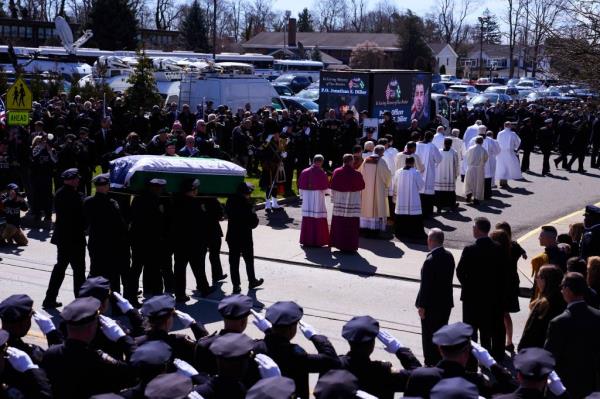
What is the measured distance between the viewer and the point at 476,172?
20297 millimetres

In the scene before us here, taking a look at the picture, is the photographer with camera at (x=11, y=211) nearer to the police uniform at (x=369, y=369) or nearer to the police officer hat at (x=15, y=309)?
the police officer hat at (x=15, y=309)

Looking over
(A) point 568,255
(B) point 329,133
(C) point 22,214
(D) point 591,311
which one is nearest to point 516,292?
(A) point 568,255

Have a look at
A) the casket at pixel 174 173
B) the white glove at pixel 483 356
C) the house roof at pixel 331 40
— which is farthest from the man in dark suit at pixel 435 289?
the house roof at pixel 331 40

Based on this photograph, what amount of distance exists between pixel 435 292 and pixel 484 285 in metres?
0.58

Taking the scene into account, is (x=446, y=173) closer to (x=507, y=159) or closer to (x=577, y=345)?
(x=507, y=159)

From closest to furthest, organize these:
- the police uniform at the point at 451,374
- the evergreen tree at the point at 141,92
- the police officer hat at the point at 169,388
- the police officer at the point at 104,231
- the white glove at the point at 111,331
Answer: the police officer hat at the point at 169,388 < the police uniform at the point at 451,374 < the white glove at the point at 111,331 < the police officer at the point at 104,231 < the evergreen tree at the point at 141,92

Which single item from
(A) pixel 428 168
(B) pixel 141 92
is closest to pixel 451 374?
(A) pixel 428 168

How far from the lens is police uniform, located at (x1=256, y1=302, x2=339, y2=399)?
619 centimetres

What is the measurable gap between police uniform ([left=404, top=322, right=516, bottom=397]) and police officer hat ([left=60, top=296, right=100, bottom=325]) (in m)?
2.18

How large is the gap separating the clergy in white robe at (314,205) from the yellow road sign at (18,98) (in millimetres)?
6168

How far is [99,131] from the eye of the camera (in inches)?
759

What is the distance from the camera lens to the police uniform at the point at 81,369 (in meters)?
5.79

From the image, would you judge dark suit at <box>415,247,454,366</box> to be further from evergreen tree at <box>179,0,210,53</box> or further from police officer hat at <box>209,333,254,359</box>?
evergreen tree at <box>179,0,210,53</box>

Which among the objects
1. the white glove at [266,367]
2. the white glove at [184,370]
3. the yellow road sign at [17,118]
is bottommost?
the white glove at [184,370]
